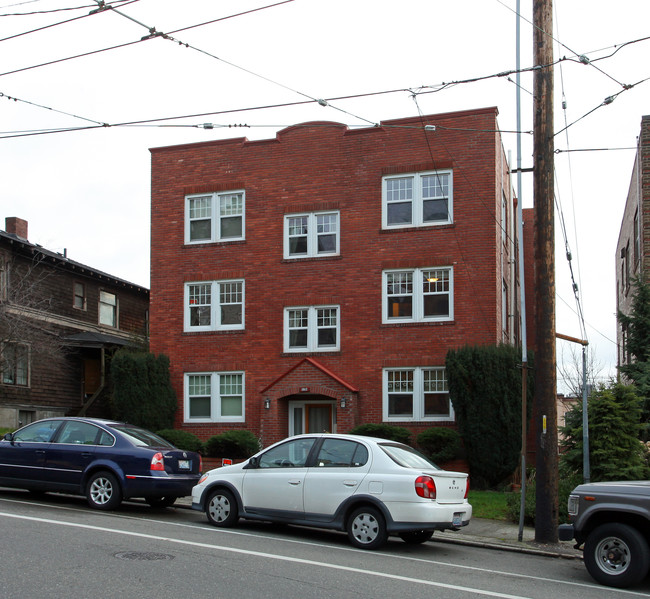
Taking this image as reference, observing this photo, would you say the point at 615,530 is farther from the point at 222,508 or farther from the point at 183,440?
the point at 183,440

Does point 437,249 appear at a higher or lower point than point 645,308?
higher

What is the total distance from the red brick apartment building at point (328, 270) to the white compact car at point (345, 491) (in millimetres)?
10582

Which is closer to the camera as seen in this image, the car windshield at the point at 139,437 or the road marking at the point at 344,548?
the road marking at the point at 344,548

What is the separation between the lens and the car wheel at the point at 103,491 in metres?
13.1

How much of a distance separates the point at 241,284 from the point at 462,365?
24.8ft

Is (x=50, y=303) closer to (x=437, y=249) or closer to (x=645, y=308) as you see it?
(x=437, y=249)

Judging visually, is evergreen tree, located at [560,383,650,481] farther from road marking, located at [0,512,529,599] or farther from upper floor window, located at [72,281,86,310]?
upper floor window, located at [72,281,86,310]

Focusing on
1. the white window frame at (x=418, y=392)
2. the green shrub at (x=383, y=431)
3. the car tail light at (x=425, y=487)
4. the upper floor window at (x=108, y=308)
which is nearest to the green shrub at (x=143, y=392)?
the green shrub at (x=383, y=431)

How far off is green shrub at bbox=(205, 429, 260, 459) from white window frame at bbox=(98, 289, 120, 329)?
13.7 metres

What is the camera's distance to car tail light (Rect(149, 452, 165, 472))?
43.2 feet

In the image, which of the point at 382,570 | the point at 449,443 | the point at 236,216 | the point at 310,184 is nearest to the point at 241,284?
the point at 236,216

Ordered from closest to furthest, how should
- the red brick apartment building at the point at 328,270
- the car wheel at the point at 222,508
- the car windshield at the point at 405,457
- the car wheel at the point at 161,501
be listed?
the car windshield at the point at 405,457 < the car wheel at the point at 222,508 < the car wheel at the point at 161,501 < the red brick apartment building at the point at 328,270

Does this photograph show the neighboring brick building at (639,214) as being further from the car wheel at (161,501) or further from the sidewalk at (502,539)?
the car wheel at (161,501)

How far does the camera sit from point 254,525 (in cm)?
1275
